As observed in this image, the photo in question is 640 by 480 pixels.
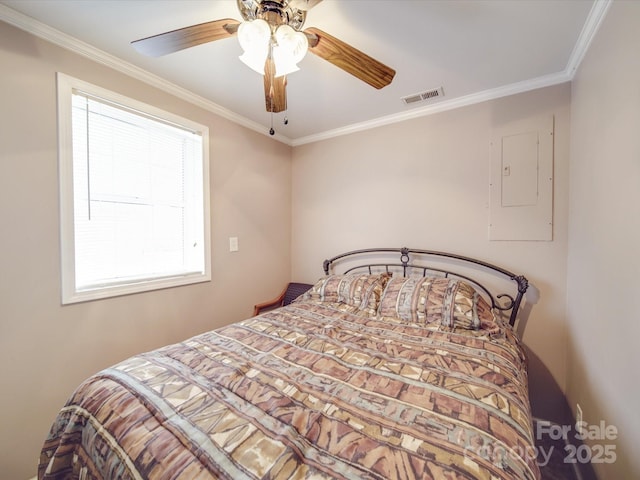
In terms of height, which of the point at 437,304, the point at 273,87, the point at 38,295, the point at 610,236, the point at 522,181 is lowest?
the point at 437,304

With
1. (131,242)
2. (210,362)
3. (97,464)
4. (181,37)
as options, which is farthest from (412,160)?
(97,464)

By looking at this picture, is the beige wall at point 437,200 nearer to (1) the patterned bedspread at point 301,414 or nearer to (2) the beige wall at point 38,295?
(1) the patterned bedspread at point 301,414

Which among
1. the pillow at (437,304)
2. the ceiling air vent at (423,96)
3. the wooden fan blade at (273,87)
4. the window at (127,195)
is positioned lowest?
the pillow at (437,304)

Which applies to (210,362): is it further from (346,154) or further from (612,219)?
(346,154)

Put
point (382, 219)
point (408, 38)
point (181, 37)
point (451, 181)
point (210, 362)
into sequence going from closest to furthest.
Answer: point (181, 37) → point (210, 362) → point (408, 38) → point (451, 181) → point (382, 219)

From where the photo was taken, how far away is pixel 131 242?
6.21 ft

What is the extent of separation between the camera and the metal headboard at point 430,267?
1894 millimetres

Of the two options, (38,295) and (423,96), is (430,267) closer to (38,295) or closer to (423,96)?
(423,96)

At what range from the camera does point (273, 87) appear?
4.79ft

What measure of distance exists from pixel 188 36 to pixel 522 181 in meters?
2.33

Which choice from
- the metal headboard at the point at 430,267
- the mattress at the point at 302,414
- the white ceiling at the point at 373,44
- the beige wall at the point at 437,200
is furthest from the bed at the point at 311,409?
the white ceiling at the point at 373,44

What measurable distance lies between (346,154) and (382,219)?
32.8 inches

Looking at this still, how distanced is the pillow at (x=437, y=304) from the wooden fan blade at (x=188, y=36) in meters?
1.90

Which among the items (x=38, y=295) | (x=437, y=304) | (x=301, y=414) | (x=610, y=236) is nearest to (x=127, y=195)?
(x=38, y=295)
